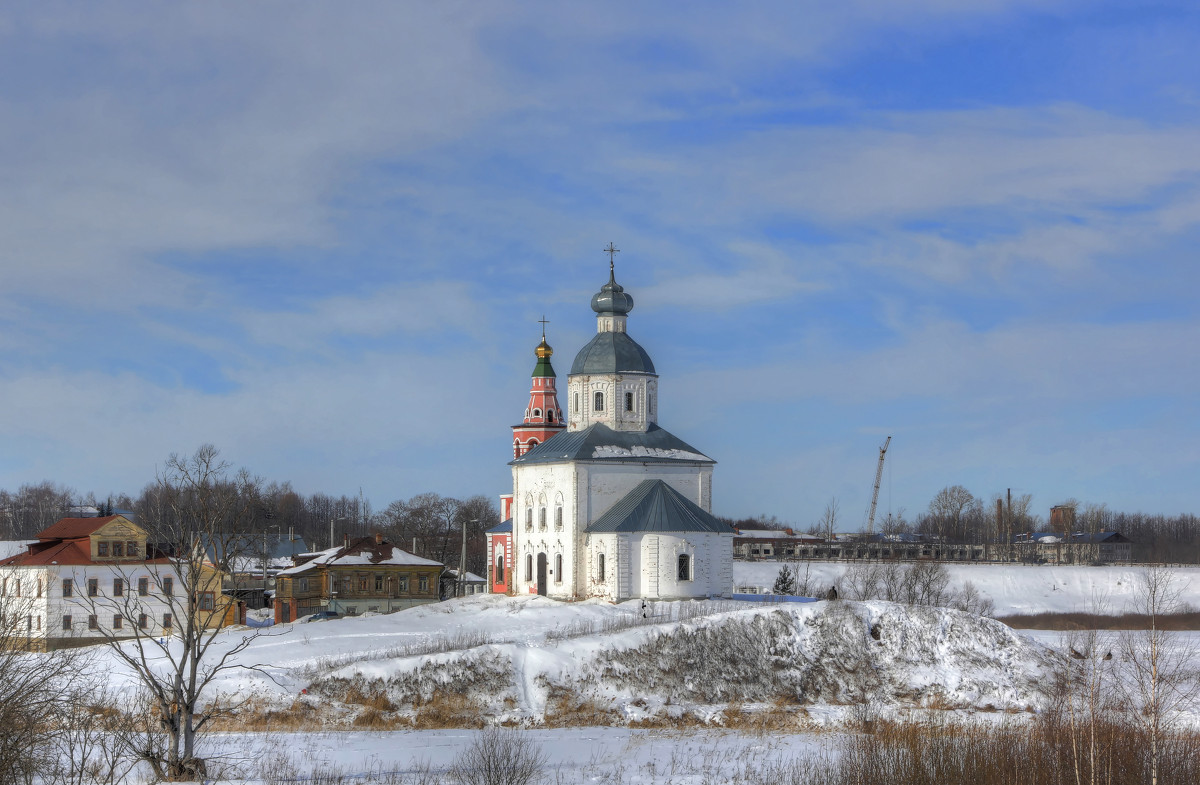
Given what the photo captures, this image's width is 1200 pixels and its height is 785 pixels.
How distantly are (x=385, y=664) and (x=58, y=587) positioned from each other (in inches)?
738

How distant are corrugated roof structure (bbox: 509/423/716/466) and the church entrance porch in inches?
146

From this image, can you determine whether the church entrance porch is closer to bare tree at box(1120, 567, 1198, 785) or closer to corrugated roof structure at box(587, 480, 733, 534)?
corrugated roof structure at box(587, 480, 733, 534)

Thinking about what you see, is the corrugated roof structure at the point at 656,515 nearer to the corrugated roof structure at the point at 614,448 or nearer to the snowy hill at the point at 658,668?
the corrugated roof structure at the point at 614,448

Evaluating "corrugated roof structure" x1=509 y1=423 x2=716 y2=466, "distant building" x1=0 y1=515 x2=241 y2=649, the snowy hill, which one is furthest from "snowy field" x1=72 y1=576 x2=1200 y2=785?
"corrugated roof structure" x1=509 y1=423 x2=716 y2=466

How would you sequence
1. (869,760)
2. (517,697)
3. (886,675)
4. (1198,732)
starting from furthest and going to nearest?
(886,675) → (517,697) → (1198,732) → (869,760)

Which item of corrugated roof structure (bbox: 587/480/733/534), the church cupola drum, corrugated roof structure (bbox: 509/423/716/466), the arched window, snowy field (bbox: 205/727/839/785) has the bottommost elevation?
snowy field (bbox: 205/727/839/785)

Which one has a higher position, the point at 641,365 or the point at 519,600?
the point at 641,365

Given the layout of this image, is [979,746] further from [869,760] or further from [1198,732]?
[1198,732]

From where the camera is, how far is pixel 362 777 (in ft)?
70.0

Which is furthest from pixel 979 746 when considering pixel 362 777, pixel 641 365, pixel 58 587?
pixel 58 587

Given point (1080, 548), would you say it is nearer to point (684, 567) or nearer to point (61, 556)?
point (684, 567)

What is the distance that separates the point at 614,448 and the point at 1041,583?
34000 mm

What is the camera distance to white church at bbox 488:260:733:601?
138 ft

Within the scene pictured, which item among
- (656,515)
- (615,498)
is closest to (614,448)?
(615,498)
